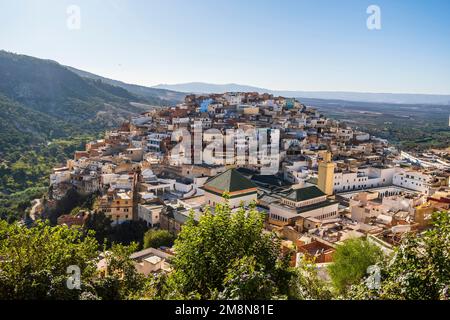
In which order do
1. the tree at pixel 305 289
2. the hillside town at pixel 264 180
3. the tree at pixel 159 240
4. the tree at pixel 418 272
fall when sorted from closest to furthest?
the tree at pixel 418 272
the tree at pixel 305 289
the hillside town at pixel 264 180
the tree at pixel 159 240

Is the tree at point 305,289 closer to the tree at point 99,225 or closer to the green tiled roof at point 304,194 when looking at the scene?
the green tiled roof at point 304,194

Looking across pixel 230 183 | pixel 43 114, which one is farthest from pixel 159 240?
pixel 43 114

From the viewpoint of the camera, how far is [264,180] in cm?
2930

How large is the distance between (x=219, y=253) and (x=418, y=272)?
328cm

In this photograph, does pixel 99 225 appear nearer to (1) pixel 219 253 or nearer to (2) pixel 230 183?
(2) pixel 230 183

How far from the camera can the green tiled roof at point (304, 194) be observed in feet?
74.5

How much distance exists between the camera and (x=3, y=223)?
8445mm

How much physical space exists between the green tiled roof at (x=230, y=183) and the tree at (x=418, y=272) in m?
17.4

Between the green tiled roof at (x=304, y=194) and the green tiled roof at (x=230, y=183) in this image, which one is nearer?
the green tiled roof at (x=304, y=194)

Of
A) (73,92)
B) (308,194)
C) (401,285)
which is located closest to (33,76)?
(73,92)

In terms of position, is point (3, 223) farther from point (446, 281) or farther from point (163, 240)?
point (163, 240)

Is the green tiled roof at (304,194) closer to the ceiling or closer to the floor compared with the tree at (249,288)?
closer to the floor

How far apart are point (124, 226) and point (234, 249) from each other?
18.0 meters

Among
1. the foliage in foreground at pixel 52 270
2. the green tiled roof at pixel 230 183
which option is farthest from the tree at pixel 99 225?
the foliage in foreground at pixel 52 270
